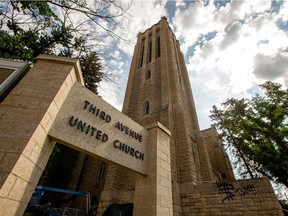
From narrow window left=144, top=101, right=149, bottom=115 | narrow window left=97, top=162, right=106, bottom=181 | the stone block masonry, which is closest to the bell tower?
narrow window left=144, top=101, right=149, bottom=115

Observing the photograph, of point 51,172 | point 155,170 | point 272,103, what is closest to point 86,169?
point 51,172

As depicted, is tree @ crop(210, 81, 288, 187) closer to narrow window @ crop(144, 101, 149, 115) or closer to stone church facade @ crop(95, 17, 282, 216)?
stone church facade @ crop(95, 17, 282, 216)

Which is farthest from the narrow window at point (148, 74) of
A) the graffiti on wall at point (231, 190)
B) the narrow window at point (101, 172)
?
the graffiti on wall at point (231, 190)

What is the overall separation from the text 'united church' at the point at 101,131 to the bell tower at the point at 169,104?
201 inches

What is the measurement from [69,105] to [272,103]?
770 inches

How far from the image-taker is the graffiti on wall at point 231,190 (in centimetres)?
738

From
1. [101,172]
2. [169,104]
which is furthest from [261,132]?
[101,172]

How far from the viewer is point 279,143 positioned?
1448 cm

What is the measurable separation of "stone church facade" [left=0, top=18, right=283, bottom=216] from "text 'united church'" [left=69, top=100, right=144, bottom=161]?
0.41 ft

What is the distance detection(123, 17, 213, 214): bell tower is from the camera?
32.3 ft

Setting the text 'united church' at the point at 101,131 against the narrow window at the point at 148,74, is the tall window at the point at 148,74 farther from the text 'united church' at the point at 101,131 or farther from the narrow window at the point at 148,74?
the text 'united church' at the point at 101,131

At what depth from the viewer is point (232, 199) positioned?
7.47 m

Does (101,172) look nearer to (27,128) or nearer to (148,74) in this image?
(148,74)

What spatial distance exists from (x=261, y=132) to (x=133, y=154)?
1668 centimetres
